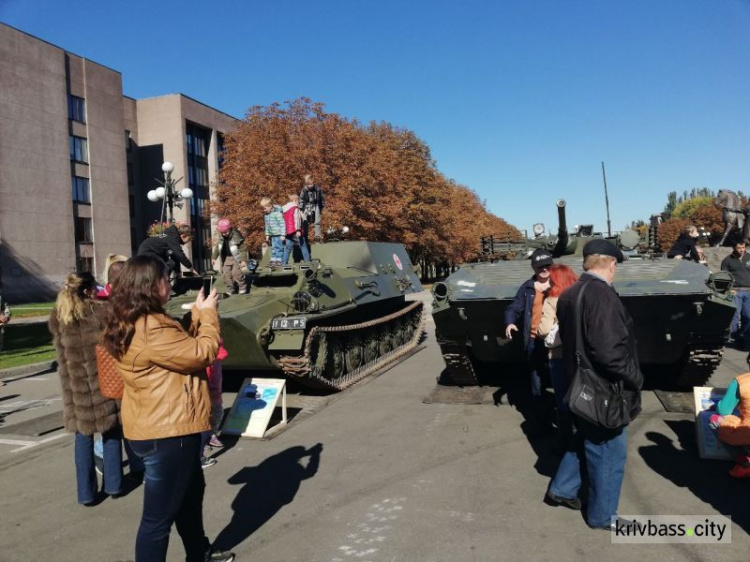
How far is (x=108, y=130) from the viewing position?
37.9 metres

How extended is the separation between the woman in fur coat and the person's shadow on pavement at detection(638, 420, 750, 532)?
4.52m

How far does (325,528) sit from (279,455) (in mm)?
1723

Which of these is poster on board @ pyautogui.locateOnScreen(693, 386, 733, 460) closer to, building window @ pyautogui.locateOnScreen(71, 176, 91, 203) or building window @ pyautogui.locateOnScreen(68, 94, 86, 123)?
building window @ pyautogui.locateOnScreen(71, 176, 91, 203)

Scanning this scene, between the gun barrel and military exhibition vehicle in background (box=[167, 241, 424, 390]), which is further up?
the gun barrel

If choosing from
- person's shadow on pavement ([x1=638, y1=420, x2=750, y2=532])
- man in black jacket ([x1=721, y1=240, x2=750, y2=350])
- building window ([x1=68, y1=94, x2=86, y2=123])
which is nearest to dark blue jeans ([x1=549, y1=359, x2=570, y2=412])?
person's shadow on pavement ([x1=638, y1=420, x2=750, y2=532])

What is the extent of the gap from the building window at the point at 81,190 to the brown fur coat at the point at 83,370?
3529cm

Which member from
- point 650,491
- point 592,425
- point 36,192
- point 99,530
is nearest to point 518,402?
point 650,491

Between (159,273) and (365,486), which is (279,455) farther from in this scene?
(159,273)

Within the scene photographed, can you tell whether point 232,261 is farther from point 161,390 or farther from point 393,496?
point 161,390

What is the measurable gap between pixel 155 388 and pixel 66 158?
36584 millimetres

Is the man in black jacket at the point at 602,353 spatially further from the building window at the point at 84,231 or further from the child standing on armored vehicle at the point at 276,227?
the building window at the point at 84,231

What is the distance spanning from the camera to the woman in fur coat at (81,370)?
175 inches

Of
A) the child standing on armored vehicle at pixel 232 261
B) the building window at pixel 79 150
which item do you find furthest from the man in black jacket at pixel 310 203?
the building window at pixel 79 150

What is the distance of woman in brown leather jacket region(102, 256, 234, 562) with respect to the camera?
9.09 feet
